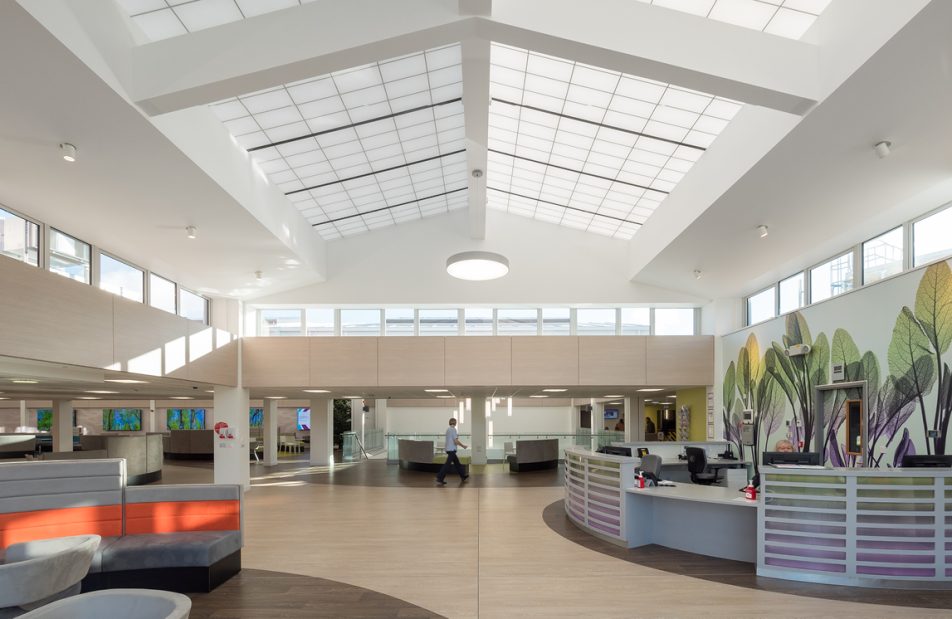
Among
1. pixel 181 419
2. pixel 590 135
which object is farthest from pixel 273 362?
pixel 181 419

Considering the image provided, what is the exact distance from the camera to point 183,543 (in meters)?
6.05

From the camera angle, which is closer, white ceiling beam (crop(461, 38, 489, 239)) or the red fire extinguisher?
the red fire extinguisher

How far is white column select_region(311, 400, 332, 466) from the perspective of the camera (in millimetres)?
19594

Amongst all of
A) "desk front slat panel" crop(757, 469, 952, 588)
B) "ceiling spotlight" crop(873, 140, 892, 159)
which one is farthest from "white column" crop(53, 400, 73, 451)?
"ceiling spotlight" crop(873, 140, 892, 159)

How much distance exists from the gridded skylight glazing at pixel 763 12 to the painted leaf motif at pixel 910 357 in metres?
4.28

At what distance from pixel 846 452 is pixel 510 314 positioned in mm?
7931

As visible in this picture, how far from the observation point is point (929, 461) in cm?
Result: 667

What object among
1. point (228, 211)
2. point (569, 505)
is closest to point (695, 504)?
point (569, 505)

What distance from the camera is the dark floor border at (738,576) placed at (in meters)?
5.64

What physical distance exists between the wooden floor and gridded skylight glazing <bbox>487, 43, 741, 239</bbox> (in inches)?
224

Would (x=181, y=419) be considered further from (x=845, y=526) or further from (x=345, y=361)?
(x=845, y=526)

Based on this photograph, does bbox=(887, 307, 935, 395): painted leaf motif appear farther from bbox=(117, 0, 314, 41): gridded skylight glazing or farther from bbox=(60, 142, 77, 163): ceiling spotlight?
bbox=(60, 142, 77, 163): ceiling spotlight

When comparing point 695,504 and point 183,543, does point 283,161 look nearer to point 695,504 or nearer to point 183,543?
point 183,543

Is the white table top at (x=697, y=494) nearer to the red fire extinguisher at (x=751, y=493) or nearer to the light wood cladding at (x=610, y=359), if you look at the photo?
the red fire extinguisher at (x=751, y=493)
